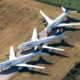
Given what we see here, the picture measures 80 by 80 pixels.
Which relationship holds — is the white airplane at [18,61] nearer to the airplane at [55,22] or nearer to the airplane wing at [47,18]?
the airplane at [55,22]

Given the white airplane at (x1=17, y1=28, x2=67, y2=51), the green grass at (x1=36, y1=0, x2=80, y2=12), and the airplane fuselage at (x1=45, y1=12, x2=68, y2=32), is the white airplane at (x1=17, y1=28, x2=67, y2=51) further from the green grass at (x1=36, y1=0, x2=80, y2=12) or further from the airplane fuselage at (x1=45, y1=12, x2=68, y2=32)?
the green grass at (x1=36, y1=0, x2=80, y2=12)

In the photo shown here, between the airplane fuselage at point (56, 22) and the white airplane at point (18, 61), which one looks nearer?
the white airplane at point (18, 61)

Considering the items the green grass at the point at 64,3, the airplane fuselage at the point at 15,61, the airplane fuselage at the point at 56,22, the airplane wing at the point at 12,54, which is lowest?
the airplane fuselage at the point at 15,61

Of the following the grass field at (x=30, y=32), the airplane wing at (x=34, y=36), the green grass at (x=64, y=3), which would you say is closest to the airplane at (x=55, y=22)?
the grass field at (x=30, y=32)

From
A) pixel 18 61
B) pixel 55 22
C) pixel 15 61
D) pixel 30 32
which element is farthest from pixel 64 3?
pixel 15 61

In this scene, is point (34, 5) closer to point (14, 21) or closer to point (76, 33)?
point (14, 21)

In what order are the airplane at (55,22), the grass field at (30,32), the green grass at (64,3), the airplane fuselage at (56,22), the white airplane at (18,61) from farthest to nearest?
the green grass at (64,3) → the airplane at (55,22) → the airplane fuselage at (56,22) → the white airplane at (18,61) → the grass field at (30,32)

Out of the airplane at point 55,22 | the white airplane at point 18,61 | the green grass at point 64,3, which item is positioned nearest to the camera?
the white airplane at point 18,61

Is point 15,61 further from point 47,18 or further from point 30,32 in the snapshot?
point 47,18
